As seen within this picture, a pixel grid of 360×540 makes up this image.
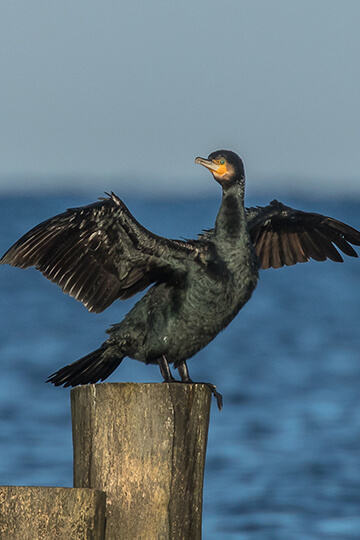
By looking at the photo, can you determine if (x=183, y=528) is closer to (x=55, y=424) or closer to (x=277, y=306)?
(x=55, y=424)

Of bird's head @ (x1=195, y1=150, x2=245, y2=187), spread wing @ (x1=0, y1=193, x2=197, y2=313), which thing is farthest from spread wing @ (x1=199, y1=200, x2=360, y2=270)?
spread wing @ (x1=0, y1=193, x2=197, y2=313)

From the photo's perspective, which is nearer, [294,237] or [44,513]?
[44,513]

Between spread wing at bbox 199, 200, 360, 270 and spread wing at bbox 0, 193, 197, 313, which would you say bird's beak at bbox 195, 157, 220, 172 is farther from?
spread wing at bbox 199, 200, 360, 270

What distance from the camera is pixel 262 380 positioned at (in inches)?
730

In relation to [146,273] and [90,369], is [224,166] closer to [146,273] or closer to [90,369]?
[146,273]

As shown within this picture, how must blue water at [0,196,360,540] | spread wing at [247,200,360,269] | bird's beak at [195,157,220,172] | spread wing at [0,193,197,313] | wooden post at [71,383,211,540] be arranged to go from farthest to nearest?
1. blue water at [0,196,360,540]
2. spread wing at [247,200,360,269]
3. bird's beak at [195,157,220,172]
4. spread wing at [0,193,197,313]
5. wooden post at [71,383,211,540]

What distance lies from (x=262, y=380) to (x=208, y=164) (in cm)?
1279

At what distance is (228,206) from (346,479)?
28.8ft

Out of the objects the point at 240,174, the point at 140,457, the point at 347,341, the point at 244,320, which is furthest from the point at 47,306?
the point at 140,457

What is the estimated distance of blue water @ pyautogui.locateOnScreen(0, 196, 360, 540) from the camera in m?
12.8

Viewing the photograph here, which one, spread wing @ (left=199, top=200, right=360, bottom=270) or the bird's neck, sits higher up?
spread wing @ (left=199, top=200, right=360, bottom=270)

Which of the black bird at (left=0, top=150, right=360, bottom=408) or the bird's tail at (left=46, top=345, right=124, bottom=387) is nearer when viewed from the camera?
the black bird at (left=0, top=150, right=360, bottom=408)

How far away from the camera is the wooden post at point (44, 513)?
4.10m

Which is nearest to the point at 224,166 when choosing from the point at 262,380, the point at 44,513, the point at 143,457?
the point at 143,457
